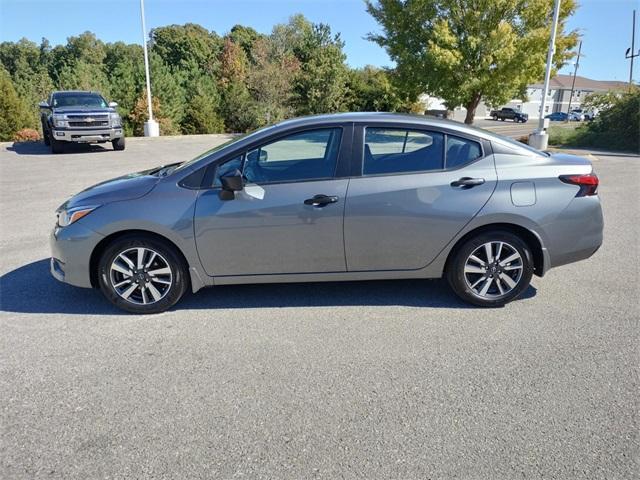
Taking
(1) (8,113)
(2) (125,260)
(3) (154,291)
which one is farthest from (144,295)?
(1) (8,113)

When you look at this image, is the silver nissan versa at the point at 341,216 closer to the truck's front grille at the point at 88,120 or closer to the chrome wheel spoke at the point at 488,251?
the chrome wheel spoke at the point at 488,251

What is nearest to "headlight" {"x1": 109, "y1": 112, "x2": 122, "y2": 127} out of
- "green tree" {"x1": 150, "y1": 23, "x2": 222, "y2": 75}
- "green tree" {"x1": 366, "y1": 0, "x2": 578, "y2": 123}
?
"green tree" {"x1": 366, "y1": 0, "x2": 578, "y2": 123}

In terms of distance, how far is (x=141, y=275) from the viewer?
12.6 ft

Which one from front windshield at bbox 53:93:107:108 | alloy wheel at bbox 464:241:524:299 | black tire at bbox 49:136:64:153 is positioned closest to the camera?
alloy wheel at bbox 464:241:524:299

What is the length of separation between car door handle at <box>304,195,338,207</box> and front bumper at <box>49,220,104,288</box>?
1.70 metres

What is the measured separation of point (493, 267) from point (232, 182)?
227 centimetres

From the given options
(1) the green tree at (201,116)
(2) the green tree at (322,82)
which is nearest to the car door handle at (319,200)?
(1) the green tree at (201,116)

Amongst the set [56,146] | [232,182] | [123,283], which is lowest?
[123,283]

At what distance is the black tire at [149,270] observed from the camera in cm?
379

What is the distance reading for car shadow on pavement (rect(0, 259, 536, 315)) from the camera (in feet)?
13.3

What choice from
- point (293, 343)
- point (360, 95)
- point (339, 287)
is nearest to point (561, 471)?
point (293, 343)

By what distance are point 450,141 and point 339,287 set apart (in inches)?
65.2

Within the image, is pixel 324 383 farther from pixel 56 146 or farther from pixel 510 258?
pixel 56 146

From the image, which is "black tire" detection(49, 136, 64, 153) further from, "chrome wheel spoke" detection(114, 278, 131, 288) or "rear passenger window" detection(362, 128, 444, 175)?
"rear passenger window" detection(362, 128, 444, 175)
